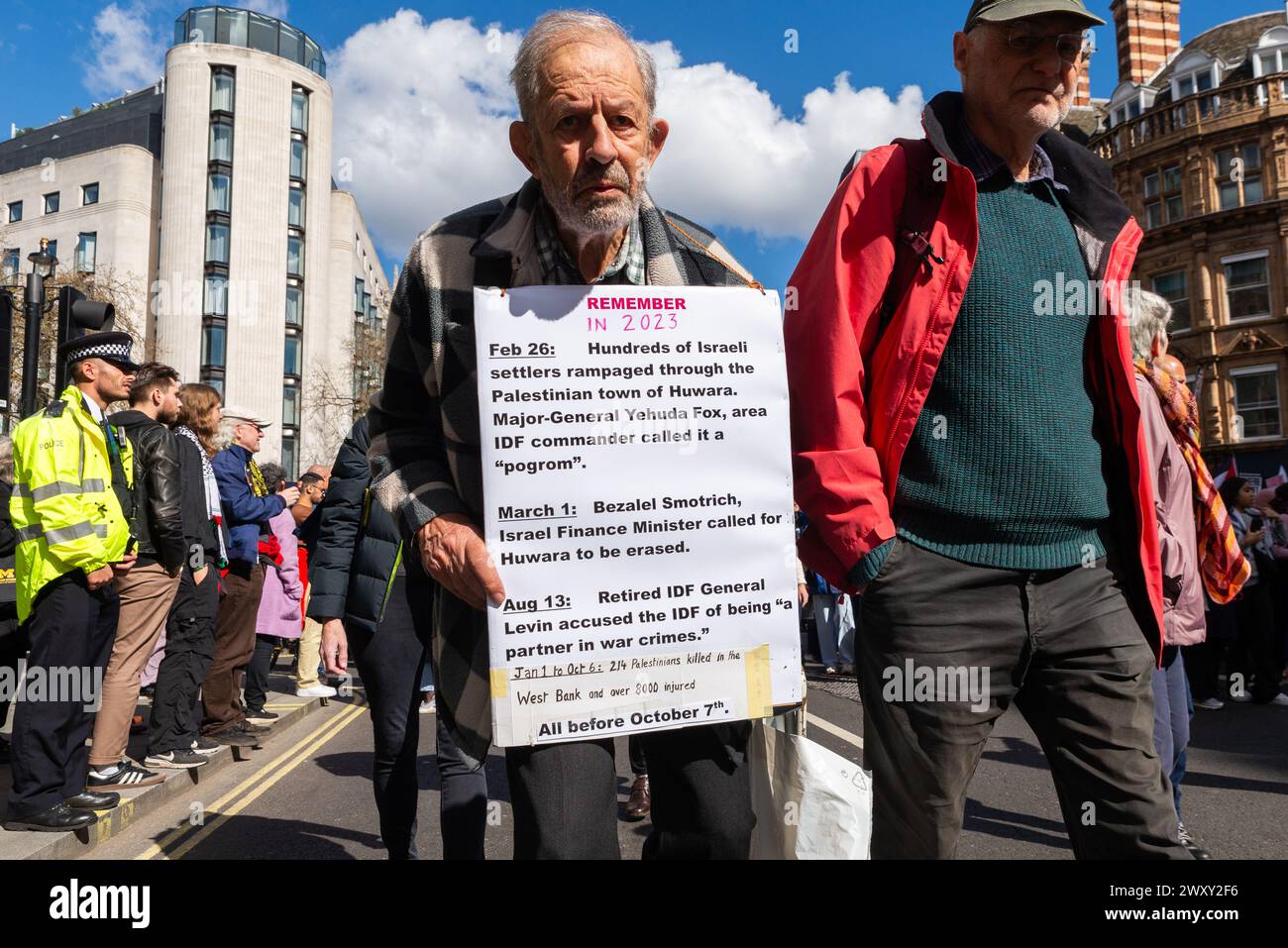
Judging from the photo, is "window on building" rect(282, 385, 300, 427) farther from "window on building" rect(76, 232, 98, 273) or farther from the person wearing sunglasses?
the person wearing sunglasses

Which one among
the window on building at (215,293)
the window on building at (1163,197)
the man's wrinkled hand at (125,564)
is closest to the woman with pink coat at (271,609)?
the man's wrinkled hand at (125,564)

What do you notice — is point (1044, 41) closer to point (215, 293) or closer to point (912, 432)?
point (912, 432)

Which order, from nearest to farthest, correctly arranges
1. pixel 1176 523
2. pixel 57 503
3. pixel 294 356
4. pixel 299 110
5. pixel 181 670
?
1. pixel 1176 523
2. pixel 57 503
3. pixel 181 670
4. pixel 294 356
5. pixel 299 110

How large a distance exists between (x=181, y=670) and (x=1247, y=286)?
34456mm

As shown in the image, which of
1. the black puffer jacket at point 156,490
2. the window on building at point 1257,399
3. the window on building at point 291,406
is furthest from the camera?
the window on building at point 291,406

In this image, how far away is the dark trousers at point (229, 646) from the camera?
7398 mm

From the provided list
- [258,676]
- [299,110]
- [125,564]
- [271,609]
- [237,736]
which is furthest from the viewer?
[299,110]

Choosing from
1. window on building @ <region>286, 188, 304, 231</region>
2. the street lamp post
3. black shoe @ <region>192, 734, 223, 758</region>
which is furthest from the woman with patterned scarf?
window on building @ <region>286, 188, 304, 231</region>

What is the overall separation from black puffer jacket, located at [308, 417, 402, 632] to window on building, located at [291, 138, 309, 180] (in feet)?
164

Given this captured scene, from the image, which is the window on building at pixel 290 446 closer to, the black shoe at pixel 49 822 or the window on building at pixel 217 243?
the window on building at pixel 217 243

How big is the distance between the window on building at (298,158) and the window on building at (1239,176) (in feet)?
131

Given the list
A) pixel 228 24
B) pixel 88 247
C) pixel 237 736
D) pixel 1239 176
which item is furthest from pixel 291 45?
pixel 237 736

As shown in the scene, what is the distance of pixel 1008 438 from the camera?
222cm
